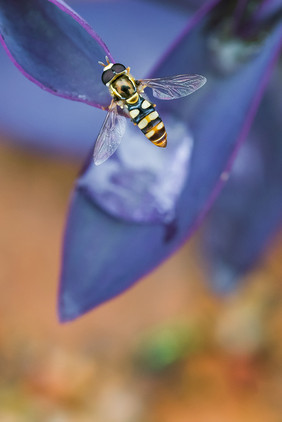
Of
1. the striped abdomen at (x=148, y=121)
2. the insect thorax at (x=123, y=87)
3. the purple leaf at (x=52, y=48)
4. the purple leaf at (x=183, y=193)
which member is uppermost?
the purple leaf at (x=52, y=48)

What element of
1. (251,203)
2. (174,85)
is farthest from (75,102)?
(174,85)

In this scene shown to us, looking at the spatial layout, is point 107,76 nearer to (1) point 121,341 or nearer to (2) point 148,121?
(2) point 148,121

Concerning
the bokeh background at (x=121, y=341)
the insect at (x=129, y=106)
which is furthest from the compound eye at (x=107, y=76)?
the bokeh background at (x=121, y=341)

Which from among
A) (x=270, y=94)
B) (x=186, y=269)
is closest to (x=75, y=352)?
(x=186, y=269)

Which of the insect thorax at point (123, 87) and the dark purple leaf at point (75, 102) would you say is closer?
the insect thorax at point (123, 87)

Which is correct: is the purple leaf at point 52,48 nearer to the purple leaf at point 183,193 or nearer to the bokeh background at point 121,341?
the purple leaf at point 183,193

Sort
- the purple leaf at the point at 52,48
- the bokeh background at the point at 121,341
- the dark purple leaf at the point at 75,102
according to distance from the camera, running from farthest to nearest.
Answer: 1. the bokeh background at the point at 121,341
2. the dark purple leaf at the point at 75,102
3. the purple leaf at the point at 52,48

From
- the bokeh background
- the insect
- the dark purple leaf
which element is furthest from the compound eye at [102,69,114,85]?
the bokeh background
